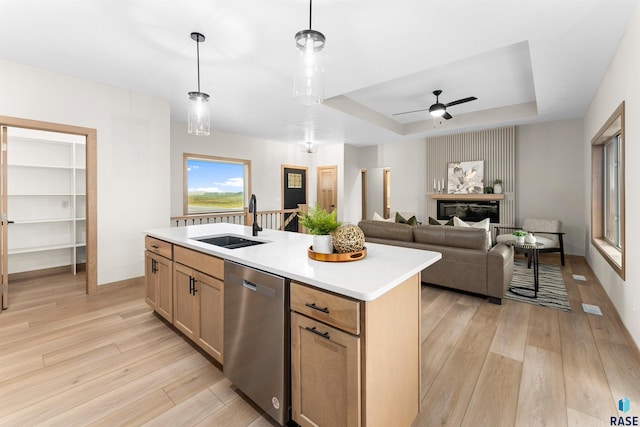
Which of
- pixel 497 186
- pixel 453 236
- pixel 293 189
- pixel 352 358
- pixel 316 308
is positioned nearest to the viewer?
pixel 352 358

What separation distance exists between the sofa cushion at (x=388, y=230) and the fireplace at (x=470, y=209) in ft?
11.1

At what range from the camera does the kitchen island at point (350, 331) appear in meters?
1.20

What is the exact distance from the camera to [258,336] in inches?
62.6

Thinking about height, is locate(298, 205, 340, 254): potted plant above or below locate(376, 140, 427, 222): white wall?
below

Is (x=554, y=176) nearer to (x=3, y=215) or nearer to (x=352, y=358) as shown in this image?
(x=352, y=358)

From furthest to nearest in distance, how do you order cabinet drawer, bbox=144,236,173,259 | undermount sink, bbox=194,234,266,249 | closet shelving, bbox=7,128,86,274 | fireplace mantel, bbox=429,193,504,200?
1. fireplace mantel, bbox=429,193,504,200
2. closet shelving, bbox=7,128,86,274
3. undermount sink, bbox=194,234,266,249
4. cabinet drawer, bbox=144,236,173,259

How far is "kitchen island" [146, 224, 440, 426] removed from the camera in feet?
3.92

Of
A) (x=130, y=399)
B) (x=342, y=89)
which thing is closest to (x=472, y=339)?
(x=130, y=399)

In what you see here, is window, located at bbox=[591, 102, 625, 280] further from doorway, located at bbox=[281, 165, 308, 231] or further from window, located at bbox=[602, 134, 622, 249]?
doorway, located at bbox=[281, 165, 308, 231]

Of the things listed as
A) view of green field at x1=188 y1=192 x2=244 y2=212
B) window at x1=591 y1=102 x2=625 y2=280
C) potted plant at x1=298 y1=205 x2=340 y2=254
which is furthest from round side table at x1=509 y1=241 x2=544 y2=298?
view of green field at x1=188 y1=192 x2=244 y2=212

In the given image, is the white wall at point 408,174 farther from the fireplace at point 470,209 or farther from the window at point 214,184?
the window at point 214,184

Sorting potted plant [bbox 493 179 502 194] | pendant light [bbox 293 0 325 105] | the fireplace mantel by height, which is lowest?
the fireplace mantel

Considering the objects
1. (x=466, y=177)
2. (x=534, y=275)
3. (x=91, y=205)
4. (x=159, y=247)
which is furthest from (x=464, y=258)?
(x=91, y=205)

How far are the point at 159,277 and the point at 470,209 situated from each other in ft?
20.3
